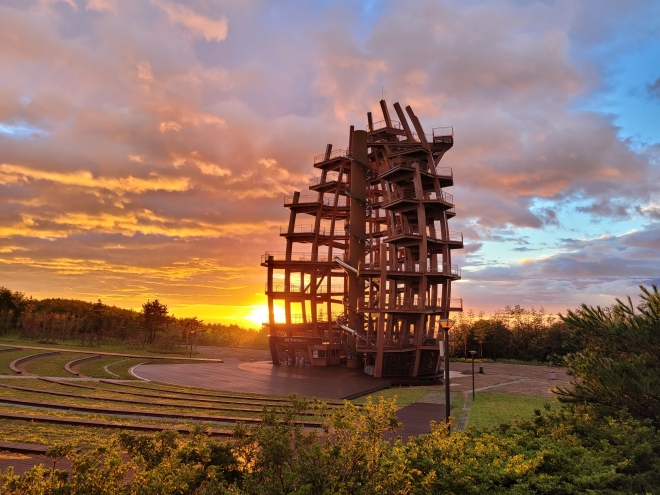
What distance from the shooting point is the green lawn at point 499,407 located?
58.5 ft

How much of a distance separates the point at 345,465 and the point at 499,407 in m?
17.0

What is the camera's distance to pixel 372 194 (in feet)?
168

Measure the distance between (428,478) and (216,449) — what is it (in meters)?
3.74

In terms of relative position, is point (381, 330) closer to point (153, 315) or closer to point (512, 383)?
point (512, 383)

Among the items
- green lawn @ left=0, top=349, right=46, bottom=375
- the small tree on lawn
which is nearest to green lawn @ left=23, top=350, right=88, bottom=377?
green lawn @ left=0, top=349, right=46, bottom=375

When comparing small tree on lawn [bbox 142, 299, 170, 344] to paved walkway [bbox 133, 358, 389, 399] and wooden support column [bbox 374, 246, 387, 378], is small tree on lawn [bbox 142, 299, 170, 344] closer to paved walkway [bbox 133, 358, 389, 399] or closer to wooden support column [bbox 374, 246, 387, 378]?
paved walkway [bbox 133, 358, 389, 399]

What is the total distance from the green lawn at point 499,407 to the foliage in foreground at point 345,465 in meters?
7.17

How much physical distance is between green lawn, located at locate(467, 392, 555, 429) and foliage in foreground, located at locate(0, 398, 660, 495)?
717 centimetres

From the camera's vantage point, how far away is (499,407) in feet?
69.1

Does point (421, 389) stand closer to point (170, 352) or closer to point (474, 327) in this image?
point (474, 327)

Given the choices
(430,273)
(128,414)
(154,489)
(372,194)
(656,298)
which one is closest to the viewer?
(154,489)

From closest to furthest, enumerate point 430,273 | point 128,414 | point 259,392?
point 128,414 < point 259,392 < point 430,273

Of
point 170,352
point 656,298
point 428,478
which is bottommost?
point 170,352

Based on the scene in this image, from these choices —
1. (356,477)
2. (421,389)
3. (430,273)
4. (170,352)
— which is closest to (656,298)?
(356,477)
